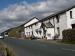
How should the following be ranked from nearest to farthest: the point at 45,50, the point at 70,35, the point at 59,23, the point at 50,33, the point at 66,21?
the point at 45,50, the point at 70,35, the point at 66,21, the point at 59,23, the point at 50,33

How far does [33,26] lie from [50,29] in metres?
27.3

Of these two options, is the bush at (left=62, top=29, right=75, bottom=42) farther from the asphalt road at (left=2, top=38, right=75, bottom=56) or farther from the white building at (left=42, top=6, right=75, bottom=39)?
the white building at (left=42, top=6, right=75, bottom=39)

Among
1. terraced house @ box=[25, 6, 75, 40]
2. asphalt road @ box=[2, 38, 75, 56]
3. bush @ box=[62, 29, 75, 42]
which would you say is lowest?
asphalt road @ box=[2, 38, 75, 56]

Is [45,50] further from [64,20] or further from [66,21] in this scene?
[64,20]

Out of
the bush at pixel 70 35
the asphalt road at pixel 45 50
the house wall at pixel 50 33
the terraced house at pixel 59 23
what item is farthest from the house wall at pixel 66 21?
the asphalt road at pixel 45 50

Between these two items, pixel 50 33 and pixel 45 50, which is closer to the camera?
pixel 45 50

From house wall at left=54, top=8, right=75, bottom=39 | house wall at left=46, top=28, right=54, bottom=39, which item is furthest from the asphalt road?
house wall at left=46, top=28, right=54, bottom=39

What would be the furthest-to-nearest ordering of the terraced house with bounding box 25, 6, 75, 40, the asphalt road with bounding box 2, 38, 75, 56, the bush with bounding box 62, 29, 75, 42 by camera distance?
the terraced house with bounding box 25, 6, 75, 40 → the bush with bounding box 62, 29, 75, 42 → the asphalt road with bounding box 2, 38, 75, 56

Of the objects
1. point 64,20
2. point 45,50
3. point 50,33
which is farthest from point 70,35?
point 50,33

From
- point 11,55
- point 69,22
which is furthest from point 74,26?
point 11,55

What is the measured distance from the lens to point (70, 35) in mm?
39625

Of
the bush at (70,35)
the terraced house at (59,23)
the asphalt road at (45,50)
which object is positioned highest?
the terraced house at (59,23)

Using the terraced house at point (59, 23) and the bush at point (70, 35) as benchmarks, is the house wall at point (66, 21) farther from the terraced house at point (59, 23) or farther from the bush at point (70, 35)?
the bush at point (70, 35)

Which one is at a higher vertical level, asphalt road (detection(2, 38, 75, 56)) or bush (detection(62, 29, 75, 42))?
bush (detection(62, 29, 75, 42))
